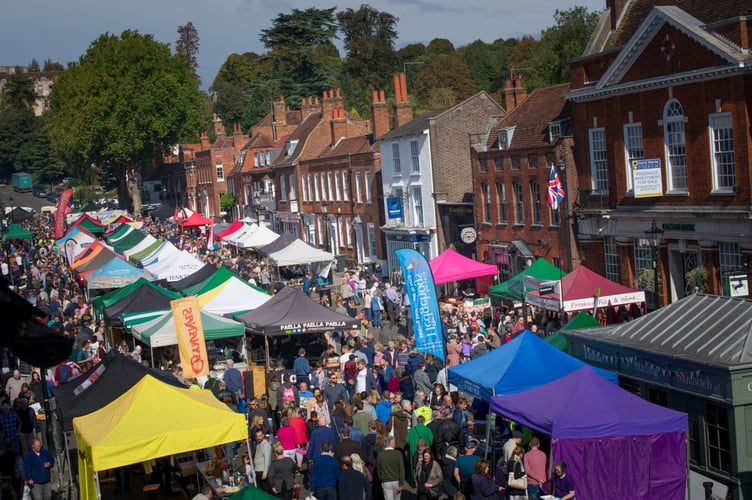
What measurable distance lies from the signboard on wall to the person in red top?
16.1 meters

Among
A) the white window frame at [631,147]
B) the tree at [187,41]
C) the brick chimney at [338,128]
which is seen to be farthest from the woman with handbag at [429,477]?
the tree at [187,41]

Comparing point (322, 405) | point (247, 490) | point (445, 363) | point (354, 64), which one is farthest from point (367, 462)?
point (354, 64)

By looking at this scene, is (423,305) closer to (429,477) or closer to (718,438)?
(429,477)

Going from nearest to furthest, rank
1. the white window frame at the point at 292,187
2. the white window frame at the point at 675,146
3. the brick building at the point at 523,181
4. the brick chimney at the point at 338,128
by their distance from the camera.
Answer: the white window frame at the point at 675,146 → the brick building at the point at 523,181 → the brick chimney at the point at 338,128 → the white window frame at the point at 292,187

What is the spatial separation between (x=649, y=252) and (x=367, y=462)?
650 inches

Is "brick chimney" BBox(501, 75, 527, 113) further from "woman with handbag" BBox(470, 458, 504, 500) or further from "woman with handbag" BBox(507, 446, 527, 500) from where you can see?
"woman with handbag" BBox(470, 458, 504, 500)

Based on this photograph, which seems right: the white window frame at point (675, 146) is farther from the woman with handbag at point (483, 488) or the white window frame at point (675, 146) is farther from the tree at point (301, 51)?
the tree at point (301, 51)

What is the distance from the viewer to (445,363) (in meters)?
20.9

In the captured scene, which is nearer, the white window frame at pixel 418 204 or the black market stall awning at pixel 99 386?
the black market stall awning at pixel 99 386

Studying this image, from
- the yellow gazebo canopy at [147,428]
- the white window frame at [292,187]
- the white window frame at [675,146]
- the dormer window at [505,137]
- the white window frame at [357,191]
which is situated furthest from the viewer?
the white window frame at [292,187]

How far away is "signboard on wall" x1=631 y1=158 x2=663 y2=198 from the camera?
26.8 metres

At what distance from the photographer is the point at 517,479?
1234 cm

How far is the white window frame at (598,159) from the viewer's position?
29.8 m

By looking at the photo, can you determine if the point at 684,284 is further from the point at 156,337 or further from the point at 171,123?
the point at 171,123
